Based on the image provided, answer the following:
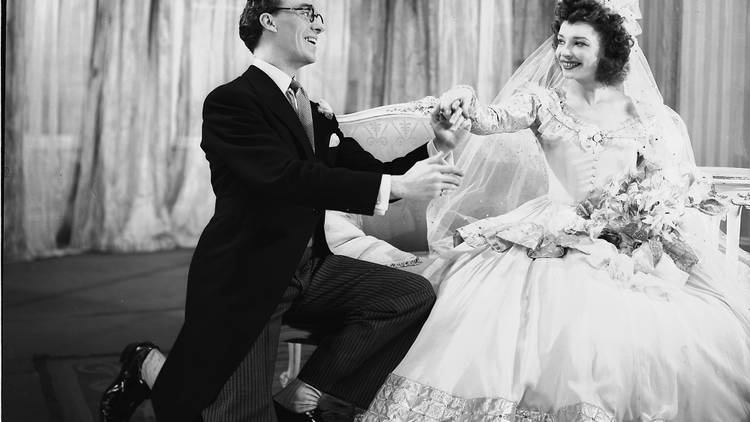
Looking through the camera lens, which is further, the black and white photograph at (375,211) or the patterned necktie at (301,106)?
the patterned necktie at (301,106)

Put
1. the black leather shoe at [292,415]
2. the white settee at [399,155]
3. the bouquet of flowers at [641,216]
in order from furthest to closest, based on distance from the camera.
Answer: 1. the white settee at [399,155]
2. the bouquet of flowers at [641,216]
3. the black leather shoe at [292,415]

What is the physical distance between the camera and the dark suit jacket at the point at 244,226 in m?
2.12

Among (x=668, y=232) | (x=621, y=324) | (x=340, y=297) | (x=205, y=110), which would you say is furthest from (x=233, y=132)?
(x=668, y=232)

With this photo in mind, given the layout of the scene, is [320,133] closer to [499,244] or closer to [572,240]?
[499,244]

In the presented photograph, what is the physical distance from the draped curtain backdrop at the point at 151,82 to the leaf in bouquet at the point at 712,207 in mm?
771

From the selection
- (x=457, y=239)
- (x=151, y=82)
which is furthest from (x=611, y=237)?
(x=151, y=82)

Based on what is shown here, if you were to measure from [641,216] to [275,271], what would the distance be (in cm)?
110

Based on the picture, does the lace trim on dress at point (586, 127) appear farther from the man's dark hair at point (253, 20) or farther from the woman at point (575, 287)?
the man's dark hair at point (253, 20)

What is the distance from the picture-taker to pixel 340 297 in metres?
2.41

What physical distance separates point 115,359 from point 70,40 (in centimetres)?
98

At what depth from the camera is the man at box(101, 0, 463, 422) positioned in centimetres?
216

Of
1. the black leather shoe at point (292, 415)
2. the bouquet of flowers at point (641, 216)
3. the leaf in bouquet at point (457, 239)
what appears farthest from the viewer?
the leaf in bouquet at point (457, 239)

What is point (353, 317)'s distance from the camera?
7.85 feet

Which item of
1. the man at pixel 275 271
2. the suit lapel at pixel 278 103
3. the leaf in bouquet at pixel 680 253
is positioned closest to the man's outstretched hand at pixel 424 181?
the man at pixel 275 271
